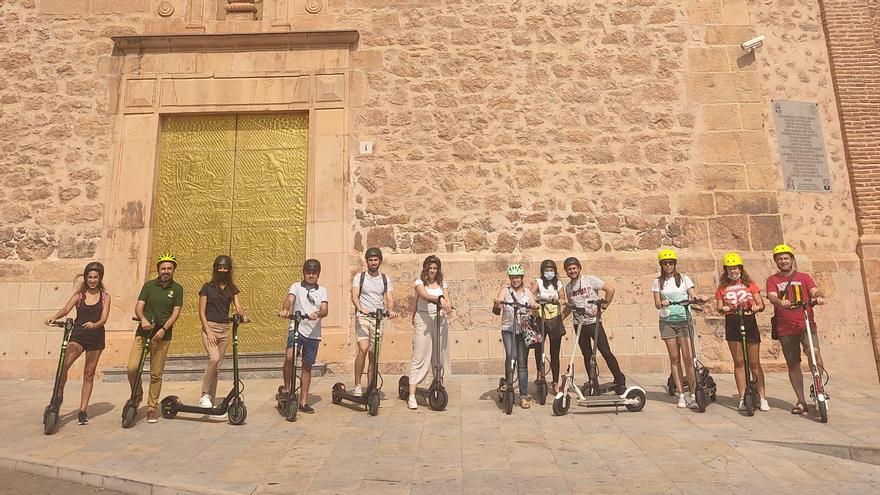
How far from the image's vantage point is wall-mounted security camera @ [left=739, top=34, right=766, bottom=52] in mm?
9125

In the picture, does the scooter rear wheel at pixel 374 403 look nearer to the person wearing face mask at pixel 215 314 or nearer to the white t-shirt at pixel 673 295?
the person wearing face mask at pixel 215 314

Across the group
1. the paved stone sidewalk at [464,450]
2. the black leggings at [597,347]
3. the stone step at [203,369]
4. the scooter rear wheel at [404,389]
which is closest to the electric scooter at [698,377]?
the paved stone sidewalk at [464,450]

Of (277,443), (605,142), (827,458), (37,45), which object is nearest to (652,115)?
(605,142)

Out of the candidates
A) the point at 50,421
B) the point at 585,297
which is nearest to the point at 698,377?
the point at 585,297

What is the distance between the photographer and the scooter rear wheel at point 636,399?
18.9ft

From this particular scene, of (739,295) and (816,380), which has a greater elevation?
(739,295)

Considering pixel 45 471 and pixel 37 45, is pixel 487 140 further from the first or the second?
pixel 37 45

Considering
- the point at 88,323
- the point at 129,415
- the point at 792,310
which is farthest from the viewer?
the point at 792,310

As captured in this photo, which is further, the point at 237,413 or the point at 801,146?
the point at 801,146

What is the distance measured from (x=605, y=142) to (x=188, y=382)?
24.6 ft

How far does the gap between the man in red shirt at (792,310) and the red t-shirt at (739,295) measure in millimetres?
171

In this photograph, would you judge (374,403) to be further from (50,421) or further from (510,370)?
(50,421)

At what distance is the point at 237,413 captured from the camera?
5.38 m

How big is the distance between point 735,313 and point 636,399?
1464 mm
